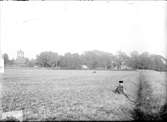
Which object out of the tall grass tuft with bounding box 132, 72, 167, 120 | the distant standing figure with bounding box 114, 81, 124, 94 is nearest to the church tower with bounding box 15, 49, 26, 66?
the distant standing figure with bounding box 114, 81, 124, 94

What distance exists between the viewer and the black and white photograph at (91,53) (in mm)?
1071

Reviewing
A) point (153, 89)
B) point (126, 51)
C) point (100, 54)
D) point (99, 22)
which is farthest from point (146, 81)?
point (99, 22)

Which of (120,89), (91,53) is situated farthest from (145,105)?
(91,53)

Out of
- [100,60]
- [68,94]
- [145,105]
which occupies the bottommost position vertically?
[145,105]

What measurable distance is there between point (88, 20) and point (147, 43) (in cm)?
61

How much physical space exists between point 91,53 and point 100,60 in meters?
0.11

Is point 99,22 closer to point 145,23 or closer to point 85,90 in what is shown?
point 145,23

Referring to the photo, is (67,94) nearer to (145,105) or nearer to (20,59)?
(20,59)

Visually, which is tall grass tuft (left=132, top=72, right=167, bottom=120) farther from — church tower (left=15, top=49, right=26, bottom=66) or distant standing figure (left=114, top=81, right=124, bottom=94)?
church tower (left=15, top=49, right=26, bottom=66)

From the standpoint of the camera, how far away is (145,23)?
112cm

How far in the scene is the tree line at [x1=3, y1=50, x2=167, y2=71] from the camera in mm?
1082

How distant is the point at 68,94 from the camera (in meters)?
1.08

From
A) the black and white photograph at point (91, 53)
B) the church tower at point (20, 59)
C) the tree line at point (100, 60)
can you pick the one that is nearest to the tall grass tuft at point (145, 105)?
the black and white photograph at point (91, 53)

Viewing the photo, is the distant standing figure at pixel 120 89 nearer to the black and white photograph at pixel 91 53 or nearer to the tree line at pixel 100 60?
the black and white photograph at pixel 91 53
